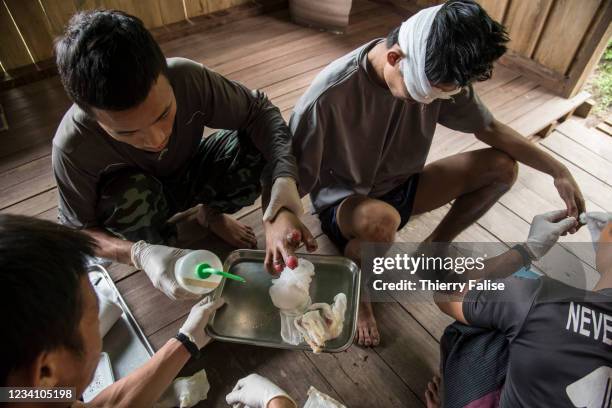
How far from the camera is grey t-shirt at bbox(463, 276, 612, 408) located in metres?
Answer: 0.77

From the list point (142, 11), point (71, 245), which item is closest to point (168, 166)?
point (71, 245)

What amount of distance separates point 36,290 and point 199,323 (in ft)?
2.07

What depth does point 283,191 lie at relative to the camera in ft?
3.95

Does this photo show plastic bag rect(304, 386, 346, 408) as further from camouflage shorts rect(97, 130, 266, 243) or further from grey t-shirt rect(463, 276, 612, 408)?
camouflage shorts rect(97, 130, 266, 243)

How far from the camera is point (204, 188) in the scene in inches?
55.5

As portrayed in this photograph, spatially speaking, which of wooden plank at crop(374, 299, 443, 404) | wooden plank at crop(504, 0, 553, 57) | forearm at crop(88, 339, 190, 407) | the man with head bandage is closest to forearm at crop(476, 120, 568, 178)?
the man with head bandage

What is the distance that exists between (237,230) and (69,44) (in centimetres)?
91

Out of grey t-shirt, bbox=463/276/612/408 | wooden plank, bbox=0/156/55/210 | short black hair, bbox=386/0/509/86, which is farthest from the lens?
wooden plank, bbox=0/156/55/210

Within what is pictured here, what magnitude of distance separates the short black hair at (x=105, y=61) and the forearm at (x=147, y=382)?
2.19 feet

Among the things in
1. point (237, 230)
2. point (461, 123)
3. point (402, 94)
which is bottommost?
point (237, 230)

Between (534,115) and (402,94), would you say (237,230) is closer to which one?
(402,94)

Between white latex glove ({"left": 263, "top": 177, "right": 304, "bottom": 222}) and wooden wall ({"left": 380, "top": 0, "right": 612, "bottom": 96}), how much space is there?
6.65 ft

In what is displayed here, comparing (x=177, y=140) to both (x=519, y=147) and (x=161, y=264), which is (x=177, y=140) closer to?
(x=161, y=264)

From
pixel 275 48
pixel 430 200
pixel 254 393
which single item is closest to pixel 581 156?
pixel 430 200
